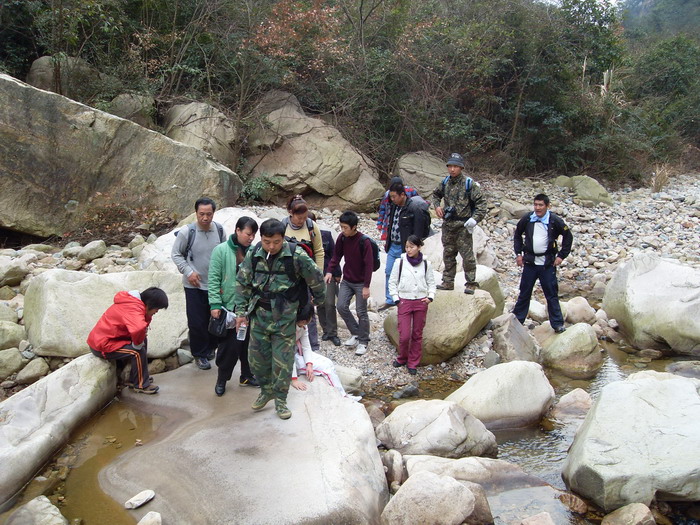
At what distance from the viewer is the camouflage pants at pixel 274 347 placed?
4211mm

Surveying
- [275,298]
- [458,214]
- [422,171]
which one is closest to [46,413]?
[275,298]

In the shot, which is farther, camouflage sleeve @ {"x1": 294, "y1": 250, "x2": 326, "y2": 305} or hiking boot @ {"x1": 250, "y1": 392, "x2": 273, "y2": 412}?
hiking boot @ {"x1": 250, "y1": 392, "x2": 273, "y2": 412}

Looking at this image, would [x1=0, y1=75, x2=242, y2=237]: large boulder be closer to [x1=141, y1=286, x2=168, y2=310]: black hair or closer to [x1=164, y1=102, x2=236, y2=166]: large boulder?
[x1=164, y1=102, x2=236, y2=166]: large boulder

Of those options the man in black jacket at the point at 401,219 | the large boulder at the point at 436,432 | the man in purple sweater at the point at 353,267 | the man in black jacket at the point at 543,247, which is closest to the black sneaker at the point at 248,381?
the large boulder at the point at 436,432

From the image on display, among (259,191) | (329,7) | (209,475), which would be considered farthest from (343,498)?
(329,7)

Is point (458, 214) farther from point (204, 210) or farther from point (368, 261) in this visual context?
point (204, 210)

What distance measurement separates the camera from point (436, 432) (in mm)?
4723

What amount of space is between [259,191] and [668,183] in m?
13.1

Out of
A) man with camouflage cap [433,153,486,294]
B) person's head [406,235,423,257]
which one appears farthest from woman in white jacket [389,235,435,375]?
man with camouflage cap [433,153,486,294]

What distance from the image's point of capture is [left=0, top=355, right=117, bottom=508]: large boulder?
3646mm

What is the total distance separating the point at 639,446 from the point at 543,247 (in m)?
3.22

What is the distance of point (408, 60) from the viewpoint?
546 inches

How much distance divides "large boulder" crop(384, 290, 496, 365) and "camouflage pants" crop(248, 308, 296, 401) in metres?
2.63

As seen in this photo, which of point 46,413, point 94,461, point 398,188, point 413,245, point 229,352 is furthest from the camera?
point 398,188
